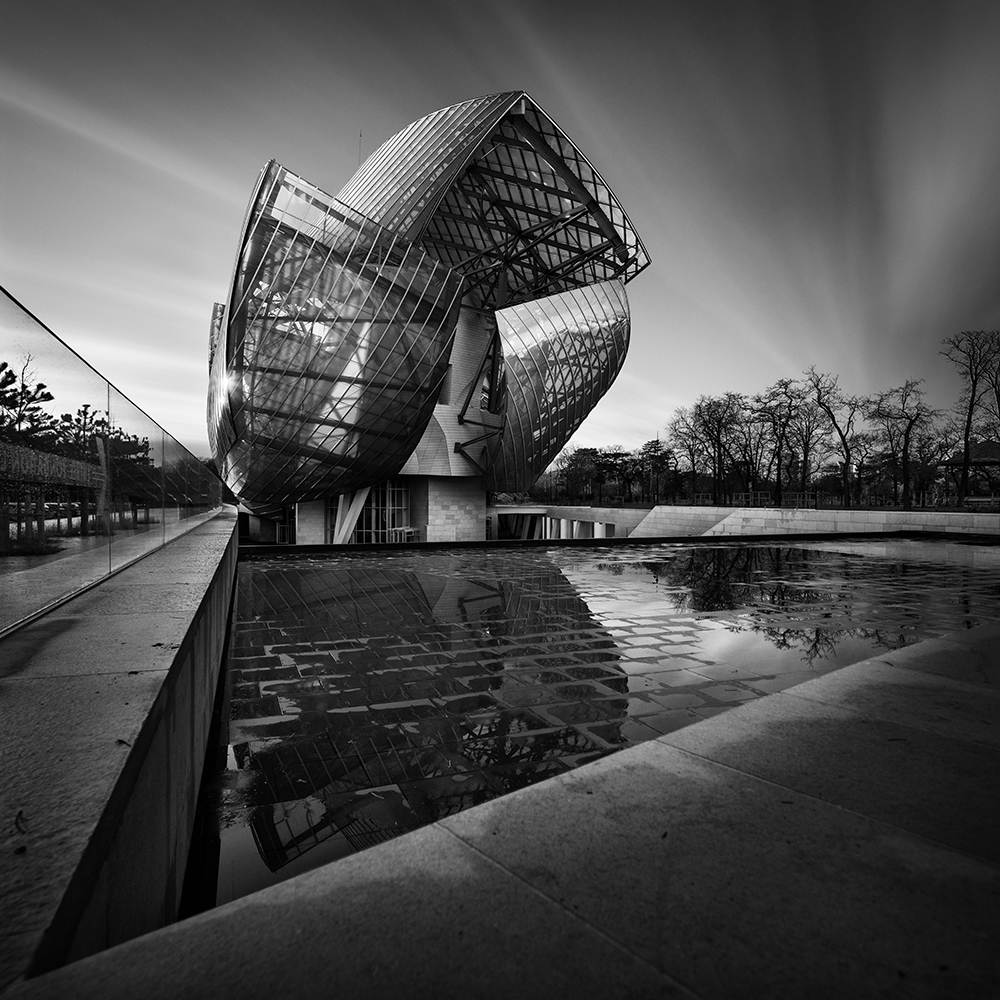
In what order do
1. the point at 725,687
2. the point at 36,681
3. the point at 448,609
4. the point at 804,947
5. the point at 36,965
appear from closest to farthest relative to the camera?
the point at 36,965 < the point at 804,947 < the point at 36,681 < the point at 725,687 < the point at 448,609

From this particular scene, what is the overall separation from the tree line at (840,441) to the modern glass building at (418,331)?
19524 millimetres

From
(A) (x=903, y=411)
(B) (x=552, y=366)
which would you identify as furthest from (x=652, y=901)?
(A) (x=903, y=411)

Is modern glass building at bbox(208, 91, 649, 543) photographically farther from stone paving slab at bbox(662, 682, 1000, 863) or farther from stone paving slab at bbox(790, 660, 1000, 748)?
stone paving slab at bbox(662, 682, 1000, 863)

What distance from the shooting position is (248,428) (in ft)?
82.3

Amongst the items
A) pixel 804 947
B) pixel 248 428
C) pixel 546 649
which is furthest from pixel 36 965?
pixel 248 428

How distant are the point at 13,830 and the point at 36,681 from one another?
1206 mm

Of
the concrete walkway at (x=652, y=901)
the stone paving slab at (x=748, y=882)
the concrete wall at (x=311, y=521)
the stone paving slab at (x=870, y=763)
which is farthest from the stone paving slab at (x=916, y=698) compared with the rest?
the concrete wall at (x=311, y=521)

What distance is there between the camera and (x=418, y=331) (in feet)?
86.3

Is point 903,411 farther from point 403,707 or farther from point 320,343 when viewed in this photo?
point 403,707

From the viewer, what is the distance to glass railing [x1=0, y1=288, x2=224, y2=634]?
2.88 metres

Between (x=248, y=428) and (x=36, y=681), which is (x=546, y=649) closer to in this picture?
(x=36, y=681)

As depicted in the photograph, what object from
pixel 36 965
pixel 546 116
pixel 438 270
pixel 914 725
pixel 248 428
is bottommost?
pixel 914 725

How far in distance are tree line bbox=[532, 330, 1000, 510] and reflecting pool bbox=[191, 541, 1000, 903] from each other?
3719 cm

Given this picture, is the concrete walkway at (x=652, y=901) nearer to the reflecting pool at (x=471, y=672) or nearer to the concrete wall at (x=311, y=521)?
the reflecting pool at (x=471, y=672)
